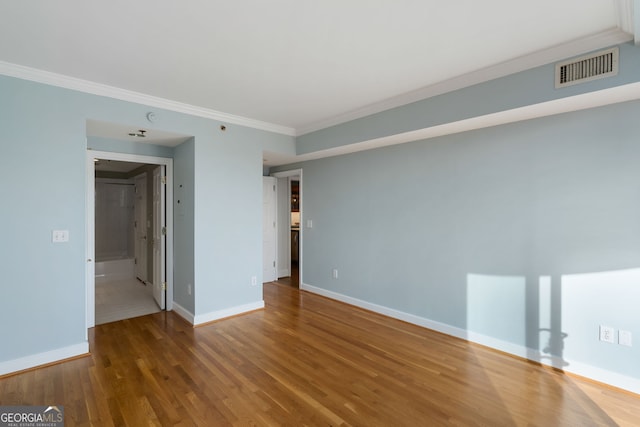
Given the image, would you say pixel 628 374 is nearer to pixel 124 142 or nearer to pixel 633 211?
pixel 633 211

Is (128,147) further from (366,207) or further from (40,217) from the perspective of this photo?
(366,207)

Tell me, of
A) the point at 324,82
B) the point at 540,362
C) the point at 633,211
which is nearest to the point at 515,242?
the point at 633,211

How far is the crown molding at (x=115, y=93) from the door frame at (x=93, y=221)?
947 millimetres

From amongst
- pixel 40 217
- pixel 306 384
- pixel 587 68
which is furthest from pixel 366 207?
pixel 40 217

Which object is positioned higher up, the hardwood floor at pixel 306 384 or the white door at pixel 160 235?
the white door at pixel 160 235

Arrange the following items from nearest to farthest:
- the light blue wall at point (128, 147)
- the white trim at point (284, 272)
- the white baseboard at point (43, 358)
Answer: the white baseboard at point (43, 358) → the light blue wall at point (128, 147) → the white trim at point (284, 272)

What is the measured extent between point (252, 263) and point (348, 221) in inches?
62.1

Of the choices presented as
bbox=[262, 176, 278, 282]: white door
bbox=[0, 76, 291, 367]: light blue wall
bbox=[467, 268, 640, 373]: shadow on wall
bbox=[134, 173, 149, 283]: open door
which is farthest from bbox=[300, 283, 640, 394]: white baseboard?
bbox=[134, 173, 149, 283]: open door

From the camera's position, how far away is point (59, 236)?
2.93 meters

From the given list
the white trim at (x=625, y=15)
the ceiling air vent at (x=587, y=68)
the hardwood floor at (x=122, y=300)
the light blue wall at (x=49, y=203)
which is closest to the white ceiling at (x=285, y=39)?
the white trim at (x=625, y=15)

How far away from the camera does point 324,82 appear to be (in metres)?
3.05

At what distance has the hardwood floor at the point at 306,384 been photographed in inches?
84.6

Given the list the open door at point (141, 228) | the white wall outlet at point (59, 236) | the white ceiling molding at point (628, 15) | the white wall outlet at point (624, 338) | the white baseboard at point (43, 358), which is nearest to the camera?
the white ceiling molding at point (628, 15)

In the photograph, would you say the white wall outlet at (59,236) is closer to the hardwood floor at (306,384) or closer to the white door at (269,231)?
the hardwood floor at (306,384)
